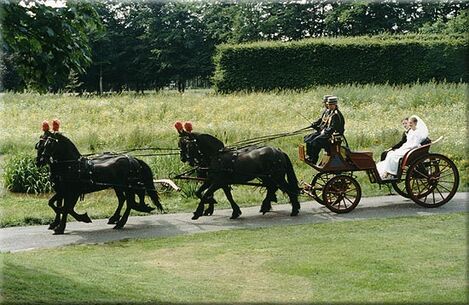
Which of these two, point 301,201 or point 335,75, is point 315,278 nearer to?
point 301,201

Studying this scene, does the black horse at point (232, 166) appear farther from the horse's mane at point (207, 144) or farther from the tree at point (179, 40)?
the tree at point (179, 40)

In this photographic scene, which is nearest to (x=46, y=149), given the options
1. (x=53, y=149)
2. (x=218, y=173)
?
(x=53, y=149)

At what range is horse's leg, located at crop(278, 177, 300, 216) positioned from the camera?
12.6 metres

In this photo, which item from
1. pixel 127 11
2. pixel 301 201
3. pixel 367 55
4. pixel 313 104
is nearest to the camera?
pixel 301 201

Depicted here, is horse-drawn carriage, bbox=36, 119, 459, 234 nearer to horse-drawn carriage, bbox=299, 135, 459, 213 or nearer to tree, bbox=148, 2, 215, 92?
horse-drawn carriage, bbox=299, 135, 459, 213

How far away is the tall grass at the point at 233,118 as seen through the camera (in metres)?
18.1

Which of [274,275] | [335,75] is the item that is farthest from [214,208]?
[335,75]

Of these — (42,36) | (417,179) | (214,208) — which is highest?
(42,36)

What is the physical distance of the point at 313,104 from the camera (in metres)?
23.4

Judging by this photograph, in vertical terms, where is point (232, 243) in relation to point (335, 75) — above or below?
below

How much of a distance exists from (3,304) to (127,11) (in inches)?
1641

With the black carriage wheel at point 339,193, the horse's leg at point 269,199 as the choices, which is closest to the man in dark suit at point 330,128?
the black carriage wheel at point 339,193

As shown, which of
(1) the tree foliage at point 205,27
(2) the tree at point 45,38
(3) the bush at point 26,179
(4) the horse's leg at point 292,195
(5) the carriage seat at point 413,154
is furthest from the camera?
(1) the tree foliage at point 205,27

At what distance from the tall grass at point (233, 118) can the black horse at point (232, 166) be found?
282 cm
